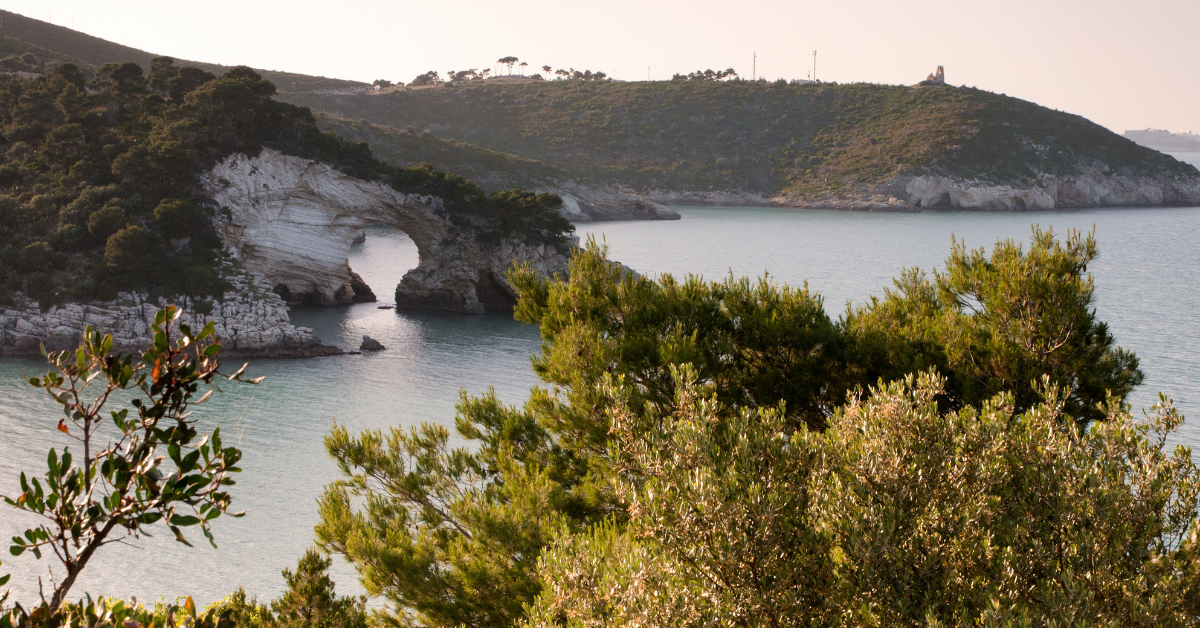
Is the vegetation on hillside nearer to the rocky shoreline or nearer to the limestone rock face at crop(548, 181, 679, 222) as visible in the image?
the limestone rock face at crop(548, 181, 679, 222)

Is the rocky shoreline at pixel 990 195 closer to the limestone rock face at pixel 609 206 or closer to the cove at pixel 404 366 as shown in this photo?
the limestone rock face at pixel 609 206

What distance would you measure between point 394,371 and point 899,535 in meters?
27.6

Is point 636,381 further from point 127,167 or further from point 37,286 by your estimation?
point 127,167

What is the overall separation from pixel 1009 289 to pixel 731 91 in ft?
398

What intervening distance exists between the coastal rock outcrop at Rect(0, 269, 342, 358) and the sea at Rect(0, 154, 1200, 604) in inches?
40.6

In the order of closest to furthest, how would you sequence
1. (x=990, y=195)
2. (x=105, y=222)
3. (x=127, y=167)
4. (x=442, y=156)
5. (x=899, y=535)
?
(x=899, y=535)
(x=105, y=222)
(x=127, y=167)
(x=442, y=156)
(x=990, y=195)

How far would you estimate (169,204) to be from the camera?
32.8 metres

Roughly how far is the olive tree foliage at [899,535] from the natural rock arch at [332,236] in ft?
106

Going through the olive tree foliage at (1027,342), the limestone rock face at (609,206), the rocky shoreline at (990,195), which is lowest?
the olive tree foliage at (1027,342)

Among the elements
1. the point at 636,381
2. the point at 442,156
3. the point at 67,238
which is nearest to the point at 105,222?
the point at 67,238

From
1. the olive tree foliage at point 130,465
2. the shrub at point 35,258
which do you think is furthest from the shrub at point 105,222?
the olive tree foliage at point 130,465

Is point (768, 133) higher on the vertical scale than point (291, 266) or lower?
higher

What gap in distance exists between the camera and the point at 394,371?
30.8 meters

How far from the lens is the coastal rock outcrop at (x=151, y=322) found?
29094 mm
